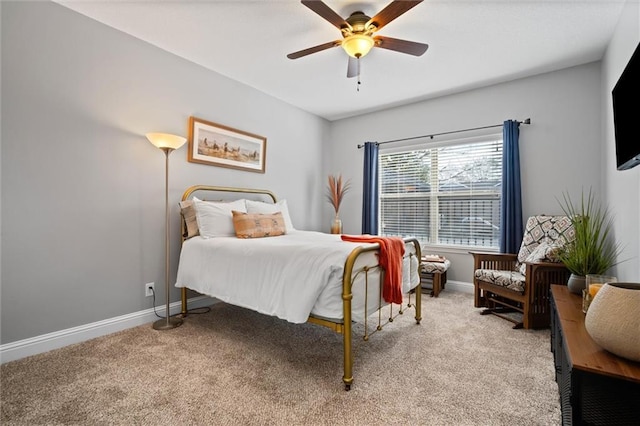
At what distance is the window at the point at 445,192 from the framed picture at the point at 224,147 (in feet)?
6.69

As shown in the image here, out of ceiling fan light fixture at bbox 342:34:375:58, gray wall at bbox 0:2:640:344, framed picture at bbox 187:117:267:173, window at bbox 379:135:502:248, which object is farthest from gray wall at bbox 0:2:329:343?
window at bbox 379:135:502:248

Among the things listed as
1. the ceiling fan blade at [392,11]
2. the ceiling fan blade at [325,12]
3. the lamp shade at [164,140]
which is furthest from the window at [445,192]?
the lamp shade at [164,140]

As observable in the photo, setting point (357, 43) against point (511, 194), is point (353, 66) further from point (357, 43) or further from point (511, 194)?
point (511, 194)

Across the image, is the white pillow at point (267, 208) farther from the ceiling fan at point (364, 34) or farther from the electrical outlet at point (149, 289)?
the ceiling fan at point (364, 34)

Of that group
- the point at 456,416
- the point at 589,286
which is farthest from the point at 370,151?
the point at 456,416

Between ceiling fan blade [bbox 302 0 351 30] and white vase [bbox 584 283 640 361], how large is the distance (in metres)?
2.12

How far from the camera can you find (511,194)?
11.4 feet

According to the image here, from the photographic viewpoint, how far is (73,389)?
176 centimetres

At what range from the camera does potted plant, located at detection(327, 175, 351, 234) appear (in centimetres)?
464

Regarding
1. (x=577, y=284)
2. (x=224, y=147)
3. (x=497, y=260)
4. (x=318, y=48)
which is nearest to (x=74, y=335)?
(x=224, y=147)

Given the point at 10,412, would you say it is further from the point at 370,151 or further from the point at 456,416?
the point at 370,151

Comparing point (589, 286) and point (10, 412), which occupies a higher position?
point (589, 286)

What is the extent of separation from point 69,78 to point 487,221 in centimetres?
463

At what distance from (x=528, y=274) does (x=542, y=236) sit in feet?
2.24
